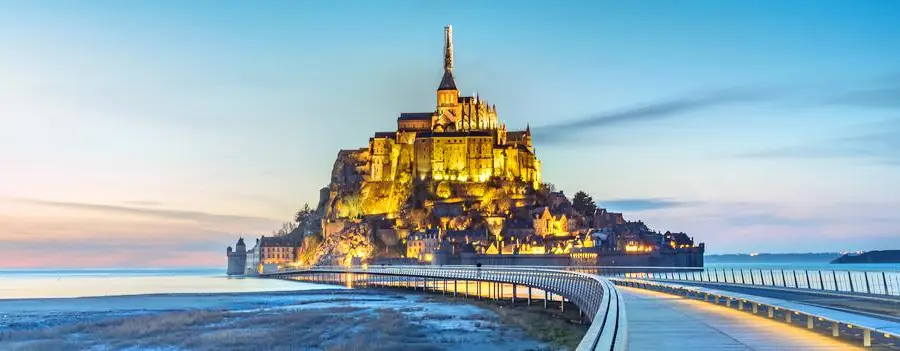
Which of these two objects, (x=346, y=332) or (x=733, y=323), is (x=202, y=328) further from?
(x=733, y=323)

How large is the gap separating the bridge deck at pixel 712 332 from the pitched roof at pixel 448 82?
165m

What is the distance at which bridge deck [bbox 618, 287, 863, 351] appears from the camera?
17375 millimetres

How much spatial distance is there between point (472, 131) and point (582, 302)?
138091 mm

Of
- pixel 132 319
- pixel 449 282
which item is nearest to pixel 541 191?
pixel 449 282

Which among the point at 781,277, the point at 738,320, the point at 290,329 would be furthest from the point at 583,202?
the point at 738,320

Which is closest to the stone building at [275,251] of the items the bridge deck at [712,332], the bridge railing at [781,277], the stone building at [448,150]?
the stone building at [448,150]

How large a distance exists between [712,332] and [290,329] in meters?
30.6

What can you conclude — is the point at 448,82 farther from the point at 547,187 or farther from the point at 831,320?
the point at 831,320

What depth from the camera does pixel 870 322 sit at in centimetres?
1852

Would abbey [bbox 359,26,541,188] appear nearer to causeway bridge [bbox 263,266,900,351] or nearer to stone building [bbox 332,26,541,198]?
stone building [bbox 332,26,541,198]

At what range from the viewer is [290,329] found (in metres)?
47.2

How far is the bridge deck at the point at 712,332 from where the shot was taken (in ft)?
57.0

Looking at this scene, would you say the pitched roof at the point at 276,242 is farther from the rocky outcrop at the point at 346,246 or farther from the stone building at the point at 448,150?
the rocky outcrop at the point at 346,246

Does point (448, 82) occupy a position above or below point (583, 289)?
above
